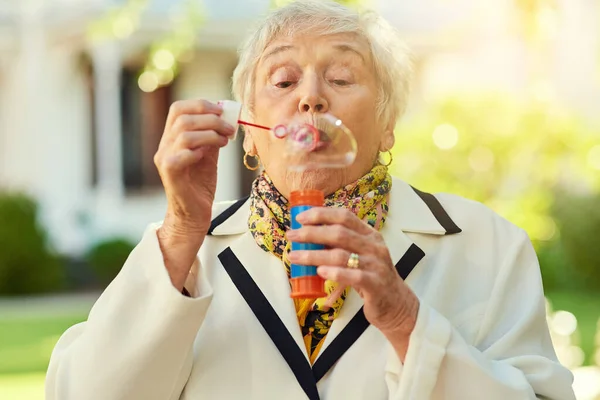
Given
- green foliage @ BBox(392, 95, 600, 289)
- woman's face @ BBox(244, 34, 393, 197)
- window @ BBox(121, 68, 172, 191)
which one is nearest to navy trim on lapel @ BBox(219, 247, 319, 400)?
woman's face @ BBox(244, 34, 393, 197)

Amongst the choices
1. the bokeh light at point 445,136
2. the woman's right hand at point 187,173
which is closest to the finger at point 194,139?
the woman's right hand at point 187,173

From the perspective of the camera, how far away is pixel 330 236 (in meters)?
2.18

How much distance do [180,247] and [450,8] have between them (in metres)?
17.2

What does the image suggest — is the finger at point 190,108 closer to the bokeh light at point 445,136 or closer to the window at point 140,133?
the bokeh light at point 445,136

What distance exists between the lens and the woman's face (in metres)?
2.75

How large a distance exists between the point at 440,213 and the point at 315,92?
23.1 inches

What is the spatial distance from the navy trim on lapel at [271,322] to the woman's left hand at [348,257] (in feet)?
1.27

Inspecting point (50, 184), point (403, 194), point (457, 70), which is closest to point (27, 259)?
point (50, 184)

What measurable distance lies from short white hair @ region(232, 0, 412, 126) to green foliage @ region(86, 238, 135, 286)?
1169cm

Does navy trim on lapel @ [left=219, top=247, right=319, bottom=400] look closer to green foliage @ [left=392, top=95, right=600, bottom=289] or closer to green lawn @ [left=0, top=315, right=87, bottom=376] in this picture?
green lawn @ [left=0, top=315, right=87, bottom=376]

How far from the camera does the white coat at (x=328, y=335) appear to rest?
242cm

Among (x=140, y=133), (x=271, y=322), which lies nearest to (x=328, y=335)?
(x=271, y=322)

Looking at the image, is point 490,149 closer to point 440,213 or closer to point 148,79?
point 148,79

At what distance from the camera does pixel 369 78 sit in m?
2.87
